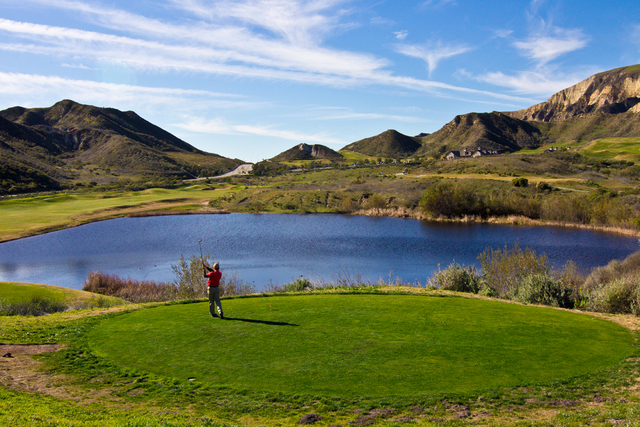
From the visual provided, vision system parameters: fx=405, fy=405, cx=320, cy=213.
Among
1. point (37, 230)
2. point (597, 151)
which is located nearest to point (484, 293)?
point (37, 230)

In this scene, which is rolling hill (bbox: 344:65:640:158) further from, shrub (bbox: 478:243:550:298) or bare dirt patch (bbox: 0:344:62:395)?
bare dirt patch (bbox: 0:344:62:395)

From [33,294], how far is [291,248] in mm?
26555

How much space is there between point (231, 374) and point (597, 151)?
4925 inches

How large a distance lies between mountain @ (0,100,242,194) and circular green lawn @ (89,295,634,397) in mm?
96812

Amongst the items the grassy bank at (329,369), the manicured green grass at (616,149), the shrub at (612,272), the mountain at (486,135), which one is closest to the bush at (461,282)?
the shrub at (612,272)

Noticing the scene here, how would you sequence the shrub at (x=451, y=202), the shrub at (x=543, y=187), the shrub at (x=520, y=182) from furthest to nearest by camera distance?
the shrub at (x=520, y=182), the shrub at (x=451, y=202), the shrub at (x=543, y=187)

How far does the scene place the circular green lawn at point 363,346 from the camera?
881 cm

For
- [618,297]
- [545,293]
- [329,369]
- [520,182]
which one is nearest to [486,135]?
[520,182]

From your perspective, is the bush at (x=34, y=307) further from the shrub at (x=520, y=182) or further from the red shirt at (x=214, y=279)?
the shrub at (x=520, y=182)

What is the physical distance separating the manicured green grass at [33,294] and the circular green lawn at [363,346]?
10.2 meters

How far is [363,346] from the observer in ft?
→ 34.3

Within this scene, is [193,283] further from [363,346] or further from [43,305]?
[363,346]

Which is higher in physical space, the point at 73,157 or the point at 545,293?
the point at 73,157

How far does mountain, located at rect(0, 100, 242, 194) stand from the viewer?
99625 mm
